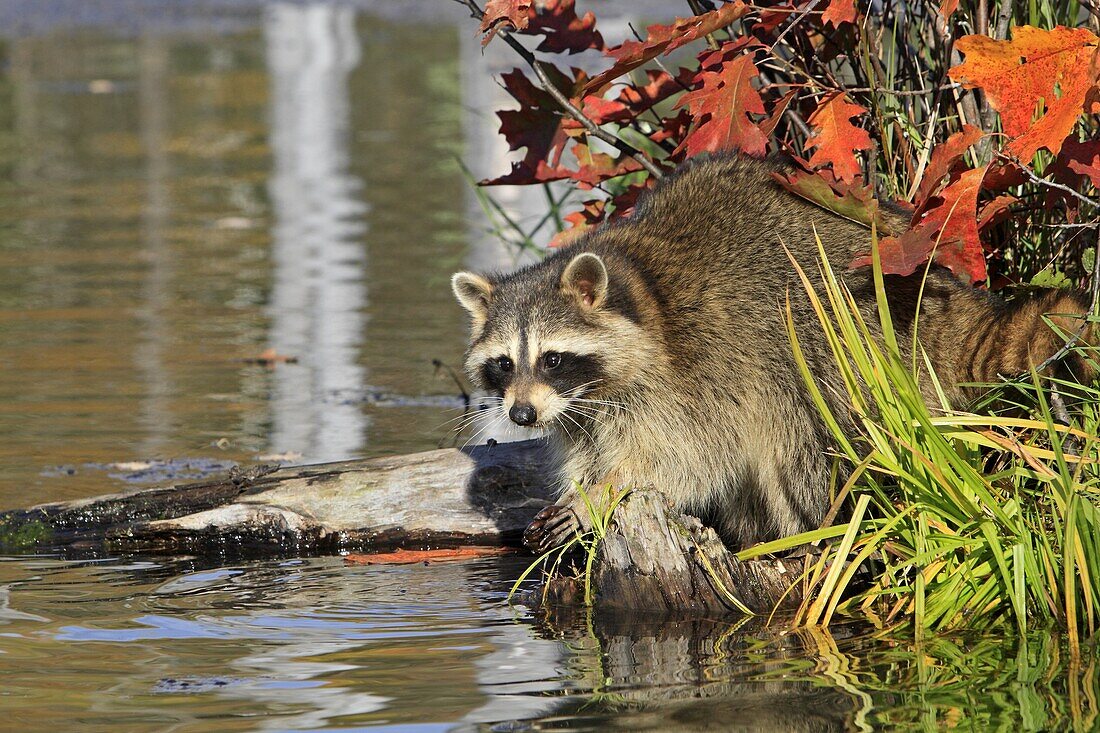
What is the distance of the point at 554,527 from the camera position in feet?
15.4

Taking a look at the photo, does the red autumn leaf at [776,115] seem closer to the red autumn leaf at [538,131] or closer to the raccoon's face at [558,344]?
the raccoon's face at [558,344]

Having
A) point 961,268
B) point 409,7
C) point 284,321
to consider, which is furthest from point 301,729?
point 409,7

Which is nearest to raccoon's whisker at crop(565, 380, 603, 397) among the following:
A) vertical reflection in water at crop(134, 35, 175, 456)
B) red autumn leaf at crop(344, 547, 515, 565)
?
red autumn leaf at crop(344, 547, 515, 565)

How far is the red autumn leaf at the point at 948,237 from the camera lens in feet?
14.0

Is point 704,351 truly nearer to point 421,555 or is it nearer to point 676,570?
point 676,570

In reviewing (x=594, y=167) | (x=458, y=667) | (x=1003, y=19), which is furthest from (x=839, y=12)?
(x=458, y=667)

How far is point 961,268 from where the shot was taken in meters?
4.40

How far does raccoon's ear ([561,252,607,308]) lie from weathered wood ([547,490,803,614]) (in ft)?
1.93

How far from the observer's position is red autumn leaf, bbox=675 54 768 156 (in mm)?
4543

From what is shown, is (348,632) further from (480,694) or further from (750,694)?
(750,694)

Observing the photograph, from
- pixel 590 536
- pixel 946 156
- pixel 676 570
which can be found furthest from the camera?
pixel 590 536

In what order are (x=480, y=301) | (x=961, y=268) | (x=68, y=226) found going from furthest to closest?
(x=68, y=226) < (x=480, y=301) < (x=961, y=268)

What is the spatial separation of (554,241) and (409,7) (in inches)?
925

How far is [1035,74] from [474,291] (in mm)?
1740
